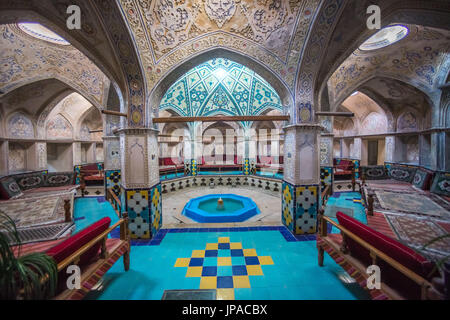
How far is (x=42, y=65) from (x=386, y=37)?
12015 mm

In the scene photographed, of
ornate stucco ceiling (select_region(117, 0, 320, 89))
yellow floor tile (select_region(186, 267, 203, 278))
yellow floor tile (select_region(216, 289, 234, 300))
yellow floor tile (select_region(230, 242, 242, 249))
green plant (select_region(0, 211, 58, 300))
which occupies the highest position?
ornate stucco ceiling (select_region(117, 0, 320, 89))

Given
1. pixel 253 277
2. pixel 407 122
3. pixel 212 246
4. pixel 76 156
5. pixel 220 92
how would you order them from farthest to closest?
1. pixel 76 156
2. pixel 220 92
3. pixel 407 122
4. pixel 212 246
5. pixel 253 277

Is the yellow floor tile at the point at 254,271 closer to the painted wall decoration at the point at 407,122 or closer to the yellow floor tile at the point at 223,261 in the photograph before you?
the yellow floor tile at the point at 223,261

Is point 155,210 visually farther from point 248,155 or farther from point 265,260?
point 248,155

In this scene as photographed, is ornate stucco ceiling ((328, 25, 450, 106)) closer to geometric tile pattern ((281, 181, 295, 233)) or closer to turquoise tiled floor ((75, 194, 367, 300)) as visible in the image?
geometric tile pattern ((281, 181, 295, 233))

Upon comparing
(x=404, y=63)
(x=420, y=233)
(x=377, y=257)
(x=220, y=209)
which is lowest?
(x=220, y=209)

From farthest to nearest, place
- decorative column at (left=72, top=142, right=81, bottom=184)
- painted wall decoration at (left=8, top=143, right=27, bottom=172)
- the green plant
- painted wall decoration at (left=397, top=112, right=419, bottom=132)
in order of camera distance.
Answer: decorative column at (left=72, top=142, right=81, bottom=184) < painted wall decoration at (left=397, top=112, right=419, bottom=132) < painted wall decoration at (left=8, top=143, right=27, bottom=172) < the green plant

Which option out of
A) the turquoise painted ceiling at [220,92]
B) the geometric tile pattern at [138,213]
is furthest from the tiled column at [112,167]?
the turquoise painted ceiling at [220,92]

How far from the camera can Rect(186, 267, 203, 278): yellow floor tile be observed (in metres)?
3.21

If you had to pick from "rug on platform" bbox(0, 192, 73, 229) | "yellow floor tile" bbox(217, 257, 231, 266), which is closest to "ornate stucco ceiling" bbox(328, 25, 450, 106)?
"yellow floor tile" bbox(217, 257, 231, 266)

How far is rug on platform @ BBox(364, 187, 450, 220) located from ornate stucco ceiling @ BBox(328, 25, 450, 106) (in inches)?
158

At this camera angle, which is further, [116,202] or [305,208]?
[116,202]

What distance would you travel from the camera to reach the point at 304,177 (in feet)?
15.3

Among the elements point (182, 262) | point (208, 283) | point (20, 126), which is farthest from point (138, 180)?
point (20, 126)
